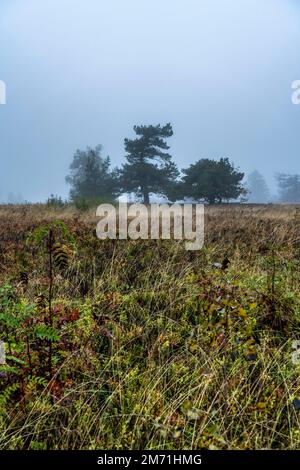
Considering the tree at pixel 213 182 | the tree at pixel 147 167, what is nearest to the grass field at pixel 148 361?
the tree at pixel 213 182

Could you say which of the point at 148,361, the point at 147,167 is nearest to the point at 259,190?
the point at 147,167

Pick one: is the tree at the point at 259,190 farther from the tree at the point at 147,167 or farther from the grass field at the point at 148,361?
the grass field at the point at 148,361

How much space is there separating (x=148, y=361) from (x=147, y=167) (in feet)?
116

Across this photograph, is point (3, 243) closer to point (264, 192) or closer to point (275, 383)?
point (275, 383)

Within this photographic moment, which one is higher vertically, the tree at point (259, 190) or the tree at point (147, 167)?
the tree at point (259, 190)

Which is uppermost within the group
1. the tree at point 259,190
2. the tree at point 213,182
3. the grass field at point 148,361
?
the tree at point 259,190

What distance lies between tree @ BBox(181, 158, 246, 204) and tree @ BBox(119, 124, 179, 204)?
538 cm

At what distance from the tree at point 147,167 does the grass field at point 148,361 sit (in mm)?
32200

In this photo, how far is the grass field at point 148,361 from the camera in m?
2.24

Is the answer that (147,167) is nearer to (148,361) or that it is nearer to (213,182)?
(213,182)

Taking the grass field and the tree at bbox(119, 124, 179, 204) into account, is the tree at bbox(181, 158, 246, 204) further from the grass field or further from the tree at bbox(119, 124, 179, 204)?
the grass field

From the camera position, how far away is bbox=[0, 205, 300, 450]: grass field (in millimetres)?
2238

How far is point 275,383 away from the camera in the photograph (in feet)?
9.24
